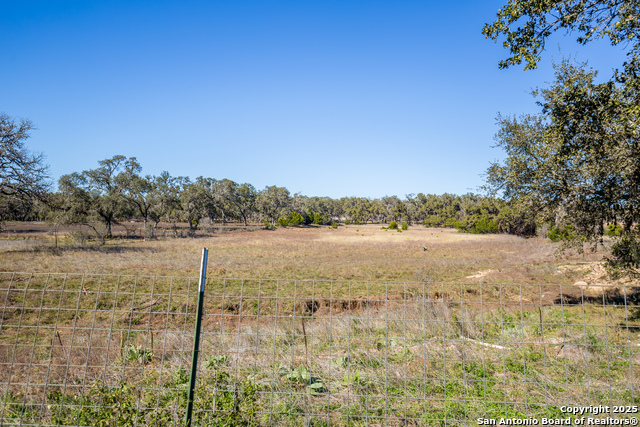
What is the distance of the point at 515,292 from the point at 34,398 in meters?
16.1

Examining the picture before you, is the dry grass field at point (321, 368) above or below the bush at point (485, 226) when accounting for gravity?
below

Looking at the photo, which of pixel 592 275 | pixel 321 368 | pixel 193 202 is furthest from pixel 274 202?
pixel 321 368

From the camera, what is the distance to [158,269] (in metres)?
19.1

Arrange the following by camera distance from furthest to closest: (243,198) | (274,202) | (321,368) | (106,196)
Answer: (274,202) → (243,198) → (106,196) → (321,368)

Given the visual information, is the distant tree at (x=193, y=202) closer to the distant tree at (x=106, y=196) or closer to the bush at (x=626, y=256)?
the distant tree at (x=106, y=196)

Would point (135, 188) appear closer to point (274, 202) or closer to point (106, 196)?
point (106, 196)

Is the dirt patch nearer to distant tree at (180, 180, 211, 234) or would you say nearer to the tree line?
the tree line

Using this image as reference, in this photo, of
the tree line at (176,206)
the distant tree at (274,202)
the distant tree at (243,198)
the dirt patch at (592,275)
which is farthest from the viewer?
the distant tree at (274,202)

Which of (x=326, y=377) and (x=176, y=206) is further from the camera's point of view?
(x=176, y=206)

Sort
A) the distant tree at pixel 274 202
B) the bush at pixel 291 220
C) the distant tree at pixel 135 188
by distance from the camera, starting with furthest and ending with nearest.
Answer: the distant tree at pixel 274 202, the bush at pixel 291 220, the distant tree at pixel 135 188

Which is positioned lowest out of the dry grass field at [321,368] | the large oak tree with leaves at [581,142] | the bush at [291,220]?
the dry grass field at [321,368]

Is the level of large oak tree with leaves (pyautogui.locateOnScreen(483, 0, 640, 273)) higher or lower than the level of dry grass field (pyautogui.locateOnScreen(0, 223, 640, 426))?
higher

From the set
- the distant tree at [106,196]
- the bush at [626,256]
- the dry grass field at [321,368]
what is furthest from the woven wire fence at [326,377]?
the distant tree at [106,196]

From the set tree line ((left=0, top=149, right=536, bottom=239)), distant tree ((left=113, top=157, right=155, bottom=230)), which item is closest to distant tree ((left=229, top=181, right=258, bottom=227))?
tree line ((left=0, top=149, right=536, bottom=239))
